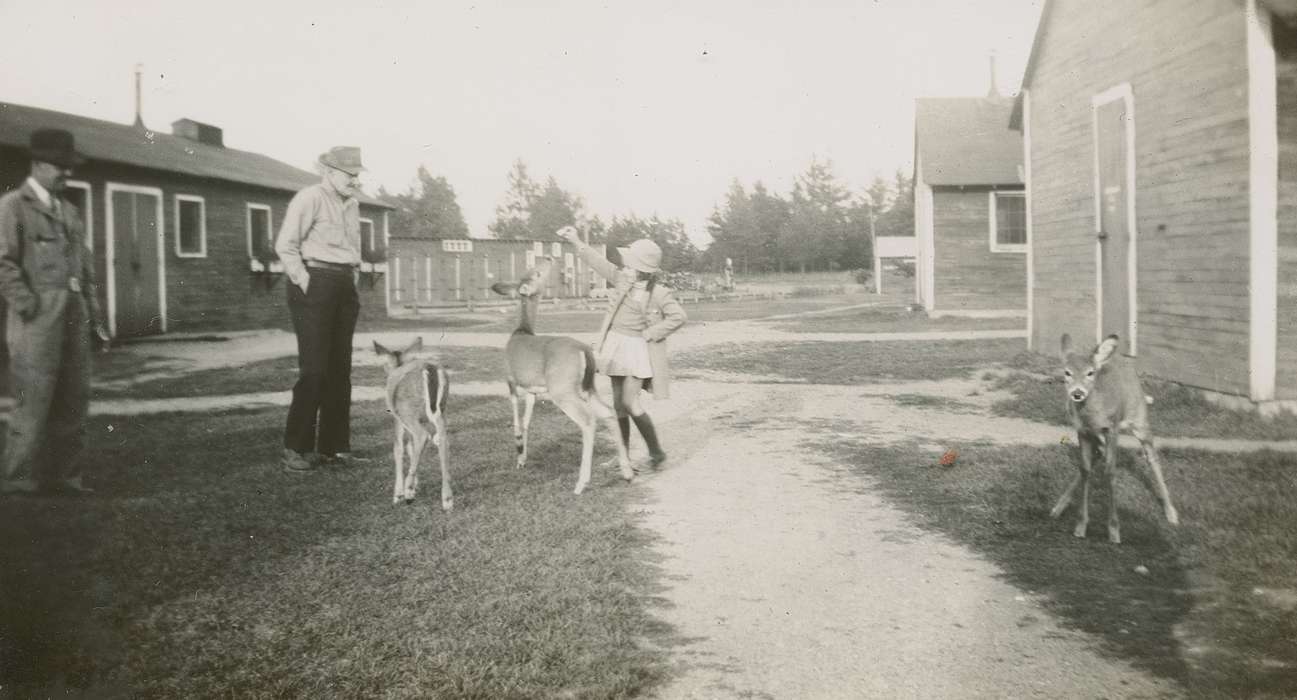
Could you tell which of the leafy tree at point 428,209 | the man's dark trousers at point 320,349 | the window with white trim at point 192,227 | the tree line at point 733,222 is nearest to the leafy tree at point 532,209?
the tree line at point 733,222

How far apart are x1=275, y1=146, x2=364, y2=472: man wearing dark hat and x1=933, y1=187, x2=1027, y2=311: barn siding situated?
Result: 24.1 metres

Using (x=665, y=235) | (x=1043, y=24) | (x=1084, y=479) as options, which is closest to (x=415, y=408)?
(x=1084, y=479)

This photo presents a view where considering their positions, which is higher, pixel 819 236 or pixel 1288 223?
pixel 819 236

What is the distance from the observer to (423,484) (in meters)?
6.66

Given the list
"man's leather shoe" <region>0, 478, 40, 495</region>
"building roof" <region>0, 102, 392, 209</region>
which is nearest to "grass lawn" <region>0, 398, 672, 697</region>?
"man's leather shoe" <region>0, 478, 40, 495</region>

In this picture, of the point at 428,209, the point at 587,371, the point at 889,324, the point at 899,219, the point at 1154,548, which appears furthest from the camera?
the point at 899,219

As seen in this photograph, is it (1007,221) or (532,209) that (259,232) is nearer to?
(1007,221)

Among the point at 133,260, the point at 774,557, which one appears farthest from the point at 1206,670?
the point at 133,260

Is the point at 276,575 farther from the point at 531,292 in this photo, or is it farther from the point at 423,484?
the point at 531,292

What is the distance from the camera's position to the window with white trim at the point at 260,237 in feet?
75.2

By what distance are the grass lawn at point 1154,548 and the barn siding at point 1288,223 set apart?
238 cm

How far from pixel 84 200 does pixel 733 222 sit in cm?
5647

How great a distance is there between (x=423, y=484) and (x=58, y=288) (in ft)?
8.61

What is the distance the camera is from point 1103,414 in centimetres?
562
